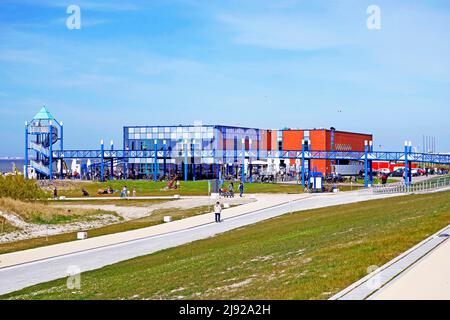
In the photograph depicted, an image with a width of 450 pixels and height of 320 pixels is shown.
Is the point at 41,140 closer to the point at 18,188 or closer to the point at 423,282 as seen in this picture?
the point at 18,188

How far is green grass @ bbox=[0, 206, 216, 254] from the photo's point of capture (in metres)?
34.5

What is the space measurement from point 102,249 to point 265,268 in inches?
593

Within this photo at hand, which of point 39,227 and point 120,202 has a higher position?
point 120,202

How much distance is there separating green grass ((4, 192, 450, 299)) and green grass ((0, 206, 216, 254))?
10.4 metres

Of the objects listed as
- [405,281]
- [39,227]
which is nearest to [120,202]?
[39,227]

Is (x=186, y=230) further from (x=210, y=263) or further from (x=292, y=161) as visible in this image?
(x=292, y=161)

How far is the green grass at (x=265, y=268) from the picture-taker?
13984mm

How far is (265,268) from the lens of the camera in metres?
17.4

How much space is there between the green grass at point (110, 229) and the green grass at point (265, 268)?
1037 cm

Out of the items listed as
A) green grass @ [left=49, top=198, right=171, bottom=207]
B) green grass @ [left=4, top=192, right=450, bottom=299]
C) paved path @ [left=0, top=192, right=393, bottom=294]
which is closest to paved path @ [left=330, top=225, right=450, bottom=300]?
green grass @ [left=4, top=192, right=450, bottom=299]

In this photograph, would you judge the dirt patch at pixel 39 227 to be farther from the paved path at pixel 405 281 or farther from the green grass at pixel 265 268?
the paved path at pixel 405 281

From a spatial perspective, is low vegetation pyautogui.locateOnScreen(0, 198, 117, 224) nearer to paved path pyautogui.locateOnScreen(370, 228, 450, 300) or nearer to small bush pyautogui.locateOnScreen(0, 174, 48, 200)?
small bush pyautogui.locateOnScreen(0, 174, 48, 200)
